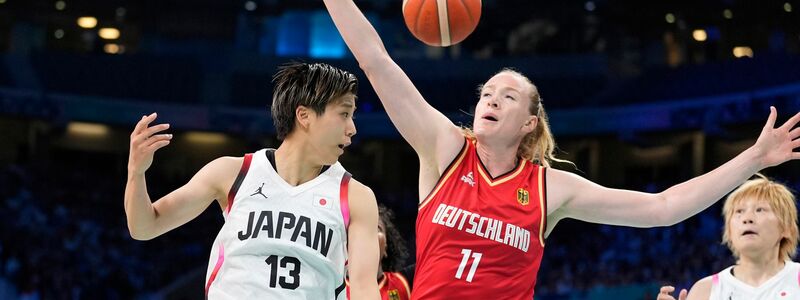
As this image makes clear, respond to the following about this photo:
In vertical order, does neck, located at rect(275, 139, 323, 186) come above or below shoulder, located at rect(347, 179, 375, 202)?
above

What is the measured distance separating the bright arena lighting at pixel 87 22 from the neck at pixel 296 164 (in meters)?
21.6

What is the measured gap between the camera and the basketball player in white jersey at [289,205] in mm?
3428

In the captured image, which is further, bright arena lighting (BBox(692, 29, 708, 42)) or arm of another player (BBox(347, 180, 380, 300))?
bright arena lighting (BBox(692, 29, 708, 42))

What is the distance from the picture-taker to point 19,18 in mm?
23125

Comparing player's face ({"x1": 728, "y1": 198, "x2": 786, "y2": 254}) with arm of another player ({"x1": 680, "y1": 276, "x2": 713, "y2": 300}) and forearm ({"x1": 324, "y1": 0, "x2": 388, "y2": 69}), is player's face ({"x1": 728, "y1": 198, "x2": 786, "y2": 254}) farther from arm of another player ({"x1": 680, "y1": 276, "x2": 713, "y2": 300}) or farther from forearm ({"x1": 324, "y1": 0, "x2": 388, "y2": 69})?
forearm ({"x1": 324, "y1": 0, "x2": 388, "y2": 69})

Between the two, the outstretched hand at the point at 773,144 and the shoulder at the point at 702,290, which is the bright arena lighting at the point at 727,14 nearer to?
the shoulder at the point at 702,290

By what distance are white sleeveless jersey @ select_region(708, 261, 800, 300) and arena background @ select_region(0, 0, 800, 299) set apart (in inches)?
497

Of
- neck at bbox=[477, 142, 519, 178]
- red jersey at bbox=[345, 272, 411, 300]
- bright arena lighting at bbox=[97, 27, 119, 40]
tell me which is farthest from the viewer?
bright arena lighting at bbox=[97, 27, 119, 40]

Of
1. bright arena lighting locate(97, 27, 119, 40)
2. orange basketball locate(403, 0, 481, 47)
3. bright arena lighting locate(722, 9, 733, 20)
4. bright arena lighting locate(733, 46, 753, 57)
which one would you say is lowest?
orange basketball locate(403, 0, 481, 47)

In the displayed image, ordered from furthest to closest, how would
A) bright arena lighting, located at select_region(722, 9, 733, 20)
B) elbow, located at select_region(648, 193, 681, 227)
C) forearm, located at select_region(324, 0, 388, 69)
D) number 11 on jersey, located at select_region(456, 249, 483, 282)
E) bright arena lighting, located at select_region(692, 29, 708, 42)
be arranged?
1. bright arena lighting, located at select_region(692, 29, 708, 42)
2. bright arena lighting, located at select_region(722, 9, 733, 20)
3. elbow, located at select_region(648, 193, 681, 227)
4. number 11 on jersey, located at select_region(456, 249, 483, 282)
5. forearm, located at select_region(324, 0, 388, 69)

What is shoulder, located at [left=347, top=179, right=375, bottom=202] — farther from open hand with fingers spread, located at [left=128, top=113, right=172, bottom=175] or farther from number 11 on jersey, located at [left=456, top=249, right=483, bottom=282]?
open hand with fingers spread, located at [left=128, top=113, right=172, bottom=175]

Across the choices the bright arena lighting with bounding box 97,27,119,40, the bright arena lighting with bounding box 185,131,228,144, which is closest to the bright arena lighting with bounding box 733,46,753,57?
the bright arena lighting with bounding box 185,131,228,144

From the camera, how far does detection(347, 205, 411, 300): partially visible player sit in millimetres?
5746

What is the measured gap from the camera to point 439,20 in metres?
4.67
